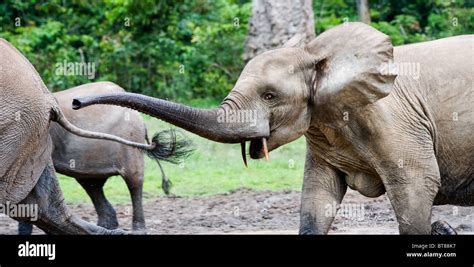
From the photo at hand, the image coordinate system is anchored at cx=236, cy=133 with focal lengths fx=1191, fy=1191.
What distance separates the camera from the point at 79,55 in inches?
763

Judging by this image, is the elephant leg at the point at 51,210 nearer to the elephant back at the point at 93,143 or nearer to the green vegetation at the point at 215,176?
the elephant back at the point at 93,143

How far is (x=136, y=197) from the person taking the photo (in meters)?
10.7

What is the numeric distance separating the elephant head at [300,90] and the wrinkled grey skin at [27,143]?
1245 mm

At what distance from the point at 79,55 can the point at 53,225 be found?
11215 millimetres

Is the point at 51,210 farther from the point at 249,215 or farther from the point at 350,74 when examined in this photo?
the point at 249,215

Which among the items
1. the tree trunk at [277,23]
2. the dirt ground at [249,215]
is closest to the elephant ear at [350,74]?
the dirt ground at [249,215]

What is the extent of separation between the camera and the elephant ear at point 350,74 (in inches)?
305
